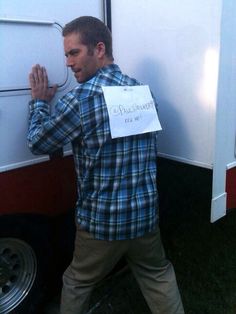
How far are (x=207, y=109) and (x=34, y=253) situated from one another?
1.32 meters

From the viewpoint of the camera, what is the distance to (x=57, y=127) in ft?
6.32

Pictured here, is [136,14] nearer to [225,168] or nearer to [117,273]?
[225,168]

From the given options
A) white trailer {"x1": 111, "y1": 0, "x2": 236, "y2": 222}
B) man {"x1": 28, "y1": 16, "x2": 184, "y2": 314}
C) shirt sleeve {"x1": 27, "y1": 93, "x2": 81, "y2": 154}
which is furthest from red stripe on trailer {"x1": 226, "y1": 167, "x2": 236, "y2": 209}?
shirt sleeve {"x1": 27, "y1": 93, "x2": 81, "y2": 154}

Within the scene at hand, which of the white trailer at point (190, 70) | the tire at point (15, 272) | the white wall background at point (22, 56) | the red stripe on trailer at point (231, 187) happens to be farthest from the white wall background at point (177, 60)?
the tire at point (15, 272)

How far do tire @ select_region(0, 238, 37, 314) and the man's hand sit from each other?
2.74ft

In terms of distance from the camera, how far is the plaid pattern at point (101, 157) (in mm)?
1906

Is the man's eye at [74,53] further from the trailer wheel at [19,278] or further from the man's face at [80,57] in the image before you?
the trailer wheel at [19,278]

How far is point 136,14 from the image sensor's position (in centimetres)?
247

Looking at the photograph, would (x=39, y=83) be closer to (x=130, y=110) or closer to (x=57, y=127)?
(x=57, y=127)

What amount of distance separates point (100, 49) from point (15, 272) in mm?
1413

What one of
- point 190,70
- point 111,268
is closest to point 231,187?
point 190,70

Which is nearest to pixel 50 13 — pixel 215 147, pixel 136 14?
pixel 136 14

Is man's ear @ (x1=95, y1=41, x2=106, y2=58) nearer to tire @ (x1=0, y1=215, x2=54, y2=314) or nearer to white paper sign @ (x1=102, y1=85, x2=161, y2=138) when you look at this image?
white paper sign @ (x1=102, y1=85, x2=161, y2=138)

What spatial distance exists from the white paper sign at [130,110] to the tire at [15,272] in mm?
969
